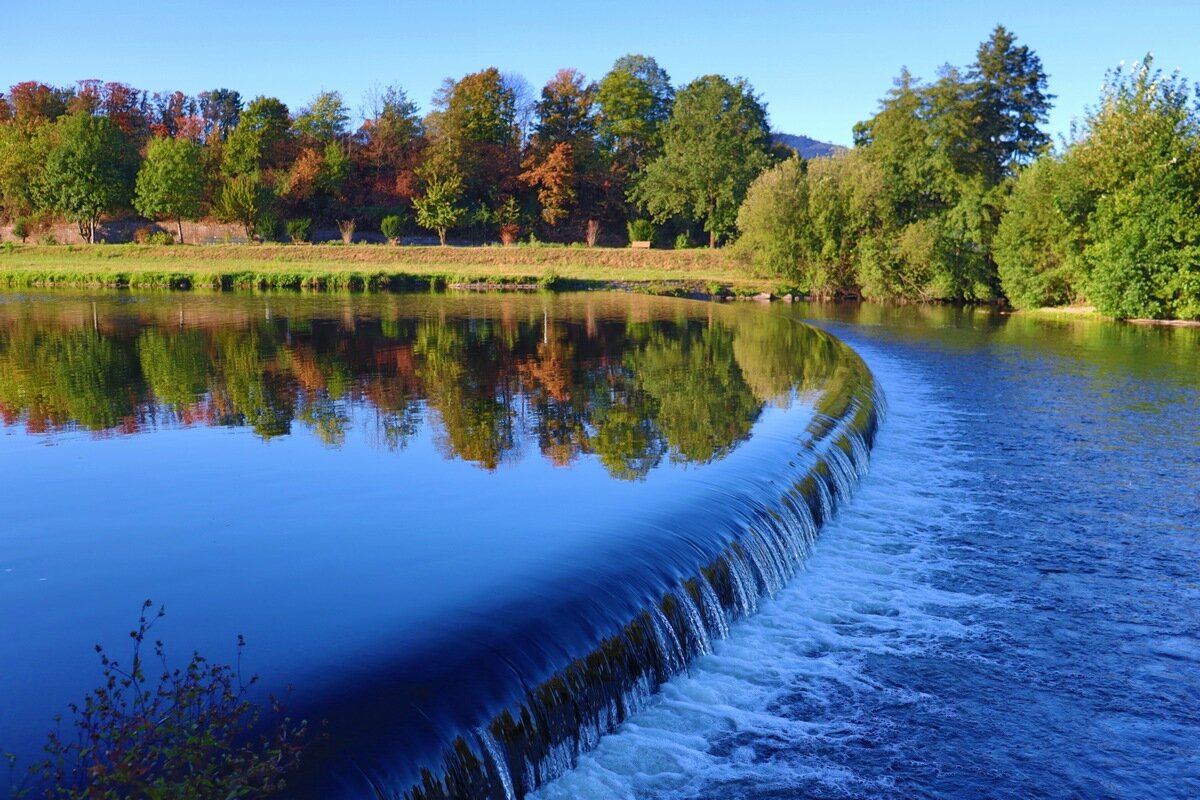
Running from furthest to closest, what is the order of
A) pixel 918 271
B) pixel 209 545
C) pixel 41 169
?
pixel 41 169 < pixel 918 271 < pixel 209 545

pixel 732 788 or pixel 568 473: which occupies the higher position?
pixel 568 473

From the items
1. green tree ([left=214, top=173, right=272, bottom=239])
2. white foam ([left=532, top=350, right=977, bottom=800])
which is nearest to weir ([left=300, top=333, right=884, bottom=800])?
white foam ([left=532, top=350, right=977, bottom=800])

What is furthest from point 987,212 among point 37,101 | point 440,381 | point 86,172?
point 37,101

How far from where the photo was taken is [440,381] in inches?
706

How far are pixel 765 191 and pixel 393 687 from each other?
44697 mm

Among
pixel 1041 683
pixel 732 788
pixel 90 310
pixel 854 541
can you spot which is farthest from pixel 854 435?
pixel 90 310

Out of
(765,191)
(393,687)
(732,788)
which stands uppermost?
(765,191)

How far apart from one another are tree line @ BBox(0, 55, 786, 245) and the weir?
52.8m

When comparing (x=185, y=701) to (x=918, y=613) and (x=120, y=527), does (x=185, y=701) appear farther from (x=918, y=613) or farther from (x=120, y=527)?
(x=918, y=613)

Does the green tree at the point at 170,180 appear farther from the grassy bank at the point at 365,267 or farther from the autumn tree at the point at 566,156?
A: the autumn tree at the point at 566,156

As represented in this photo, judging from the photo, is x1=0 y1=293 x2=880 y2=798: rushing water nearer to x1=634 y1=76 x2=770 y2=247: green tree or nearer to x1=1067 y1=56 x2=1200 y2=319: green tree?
x1=1067 y1=56 x2=1200 y2=319: green tree

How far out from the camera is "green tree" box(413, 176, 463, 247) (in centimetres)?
6219

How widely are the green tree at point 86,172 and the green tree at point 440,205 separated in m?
19.0

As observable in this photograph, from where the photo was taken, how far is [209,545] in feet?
27.3
